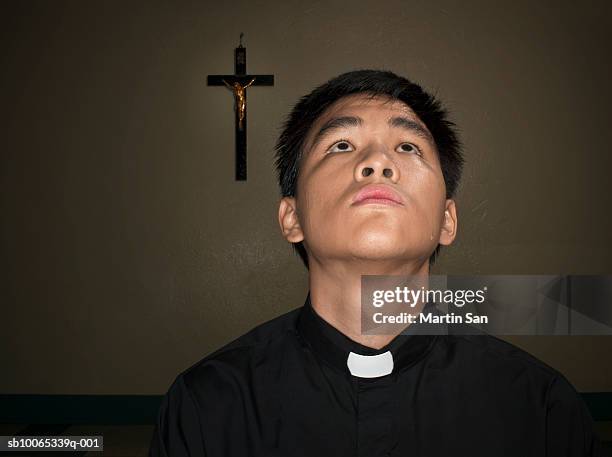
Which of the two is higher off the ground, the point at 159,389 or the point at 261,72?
the point at 261,72

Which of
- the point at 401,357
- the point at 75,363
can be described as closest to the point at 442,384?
the point at 401,357

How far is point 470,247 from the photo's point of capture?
2232 millimetres

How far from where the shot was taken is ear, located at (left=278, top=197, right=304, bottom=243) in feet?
2.48

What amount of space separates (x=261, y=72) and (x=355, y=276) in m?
1.81

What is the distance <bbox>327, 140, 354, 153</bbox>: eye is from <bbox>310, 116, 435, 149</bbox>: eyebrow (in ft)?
0.07

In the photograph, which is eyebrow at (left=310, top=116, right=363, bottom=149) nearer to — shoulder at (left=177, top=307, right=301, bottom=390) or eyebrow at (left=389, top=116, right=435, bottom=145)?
eyebrow at (left=389, top=116, right=435, bottom=145)

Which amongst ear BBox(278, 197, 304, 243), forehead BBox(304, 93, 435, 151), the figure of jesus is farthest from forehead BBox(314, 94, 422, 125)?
the figure of jesus

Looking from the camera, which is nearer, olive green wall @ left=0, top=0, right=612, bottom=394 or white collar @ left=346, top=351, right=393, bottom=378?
white collar @ left=346, top=351, right=393, bottom=378

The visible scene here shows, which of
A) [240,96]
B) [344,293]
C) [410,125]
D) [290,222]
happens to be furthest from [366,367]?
[240,96]

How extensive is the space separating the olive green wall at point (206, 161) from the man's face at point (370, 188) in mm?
1548

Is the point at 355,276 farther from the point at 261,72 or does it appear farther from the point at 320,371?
the point at 261,72

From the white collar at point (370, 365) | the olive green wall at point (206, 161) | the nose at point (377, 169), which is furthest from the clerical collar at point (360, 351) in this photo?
the olive green wall at point (206, 161)

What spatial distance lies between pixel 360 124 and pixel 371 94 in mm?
80

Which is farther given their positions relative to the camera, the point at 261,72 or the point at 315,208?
the point at 261,72
